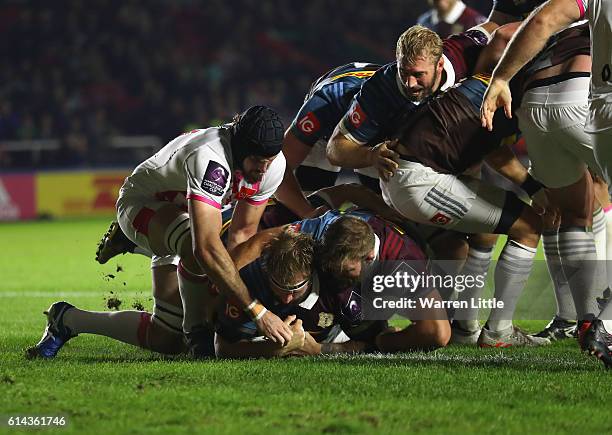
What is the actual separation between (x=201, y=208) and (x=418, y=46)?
5.20 ft

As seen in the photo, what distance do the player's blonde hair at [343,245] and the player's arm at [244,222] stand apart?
677 millimetres

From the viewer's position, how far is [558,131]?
5.81m

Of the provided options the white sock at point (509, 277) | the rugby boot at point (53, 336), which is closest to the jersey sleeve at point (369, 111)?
the white sock at point (509, 277)

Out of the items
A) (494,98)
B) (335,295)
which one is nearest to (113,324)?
(335,295)

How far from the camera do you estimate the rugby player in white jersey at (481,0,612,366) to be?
492cm

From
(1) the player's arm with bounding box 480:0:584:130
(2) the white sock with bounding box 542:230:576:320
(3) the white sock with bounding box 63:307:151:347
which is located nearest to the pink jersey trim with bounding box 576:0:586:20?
(1) the player's arm with bounding box 480:0:584:130

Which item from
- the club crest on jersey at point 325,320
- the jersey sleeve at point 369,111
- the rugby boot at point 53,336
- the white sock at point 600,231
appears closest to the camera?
the club crest on jersey at point 325,320

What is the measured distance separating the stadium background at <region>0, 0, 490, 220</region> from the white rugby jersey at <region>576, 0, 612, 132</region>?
15.5 metres

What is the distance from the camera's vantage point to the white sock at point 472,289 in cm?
654

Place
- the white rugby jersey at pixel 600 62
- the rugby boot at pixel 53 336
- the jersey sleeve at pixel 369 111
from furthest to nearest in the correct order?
the jersey sleeve at pixel 369 111 → the rugby boot at pixel 53 336 → the white rugby jersey at pixel 600 62

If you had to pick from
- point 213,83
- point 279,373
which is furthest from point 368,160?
point 213,83

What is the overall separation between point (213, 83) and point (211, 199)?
19524mm

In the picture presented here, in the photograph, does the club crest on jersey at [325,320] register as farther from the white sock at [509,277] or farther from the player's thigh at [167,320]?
the white sock at [509,277]

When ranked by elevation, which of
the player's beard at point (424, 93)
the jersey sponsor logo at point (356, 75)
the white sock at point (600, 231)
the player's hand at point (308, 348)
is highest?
the player's beard at point (424, 93)
